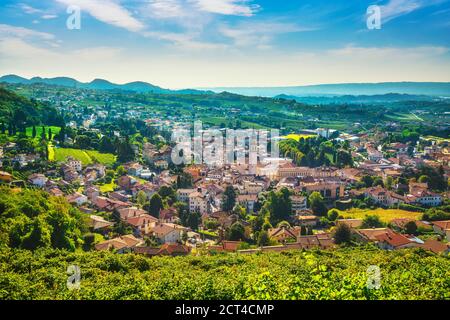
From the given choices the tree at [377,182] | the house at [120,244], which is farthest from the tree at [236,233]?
the tree at [377,182]

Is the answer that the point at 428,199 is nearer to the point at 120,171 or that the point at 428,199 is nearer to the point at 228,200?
the point at 228,200

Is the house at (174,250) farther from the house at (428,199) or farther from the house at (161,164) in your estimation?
the house at (161,164)

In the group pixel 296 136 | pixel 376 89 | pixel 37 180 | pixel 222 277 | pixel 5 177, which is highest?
pixel 376 89

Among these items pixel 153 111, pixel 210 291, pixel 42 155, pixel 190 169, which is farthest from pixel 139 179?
pixel 153 111

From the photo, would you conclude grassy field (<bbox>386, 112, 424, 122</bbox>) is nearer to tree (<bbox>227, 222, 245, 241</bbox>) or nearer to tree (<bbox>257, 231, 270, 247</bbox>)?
tree (<bbox>227, 222, 245, 241</bbox>)

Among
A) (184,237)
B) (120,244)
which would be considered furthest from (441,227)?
(120,244)
